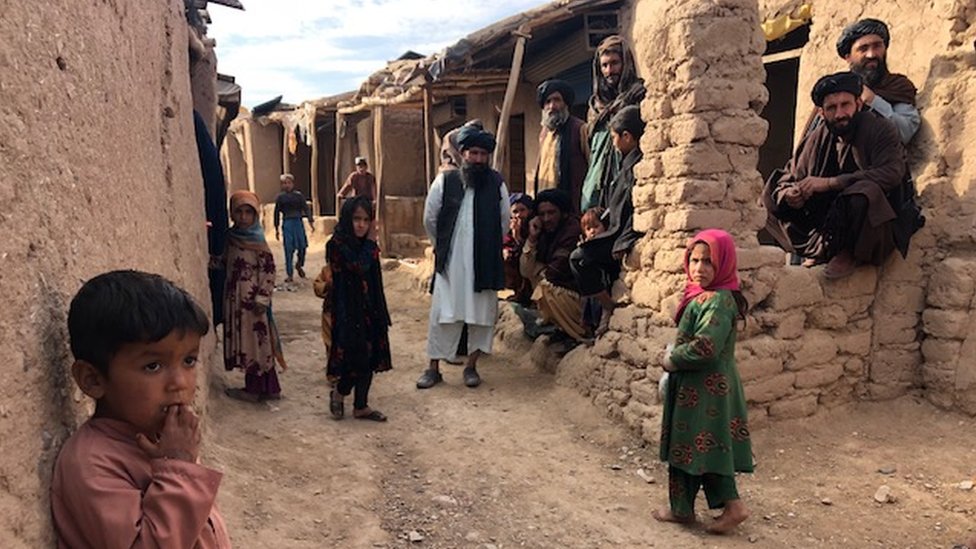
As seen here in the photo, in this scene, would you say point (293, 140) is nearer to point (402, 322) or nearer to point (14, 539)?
point (402, 322)

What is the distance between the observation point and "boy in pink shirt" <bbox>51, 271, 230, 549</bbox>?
41.2 inches

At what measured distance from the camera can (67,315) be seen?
1.19 meters

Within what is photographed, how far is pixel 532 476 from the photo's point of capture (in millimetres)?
3631

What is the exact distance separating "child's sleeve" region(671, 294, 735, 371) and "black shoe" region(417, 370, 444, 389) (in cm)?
256

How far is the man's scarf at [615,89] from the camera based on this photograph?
4.68m

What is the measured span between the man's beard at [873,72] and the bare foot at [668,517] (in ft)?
10.4

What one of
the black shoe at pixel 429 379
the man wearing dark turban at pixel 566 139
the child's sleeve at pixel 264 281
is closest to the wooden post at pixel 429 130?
the man wearing dark turban at pixel 566 139

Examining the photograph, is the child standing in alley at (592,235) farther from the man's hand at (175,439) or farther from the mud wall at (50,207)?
the man's hand at (175,439)

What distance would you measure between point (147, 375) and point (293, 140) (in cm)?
1652

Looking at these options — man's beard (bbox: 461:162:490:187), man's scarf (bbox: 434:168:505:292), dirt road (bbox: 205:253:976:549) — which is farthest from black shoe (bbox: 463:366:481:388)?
man's beard (bbox: 461:162:490:187)

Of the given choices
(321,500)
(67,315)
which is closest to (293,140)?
(321,500)

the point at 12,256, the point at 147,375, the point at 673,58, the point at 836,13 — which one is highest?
the point at 836,13

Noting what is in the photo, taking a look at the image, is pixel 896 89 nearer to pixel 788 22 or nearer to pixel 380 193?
pixel 788 22

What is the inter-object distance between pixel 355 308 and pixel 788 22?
184 inches
